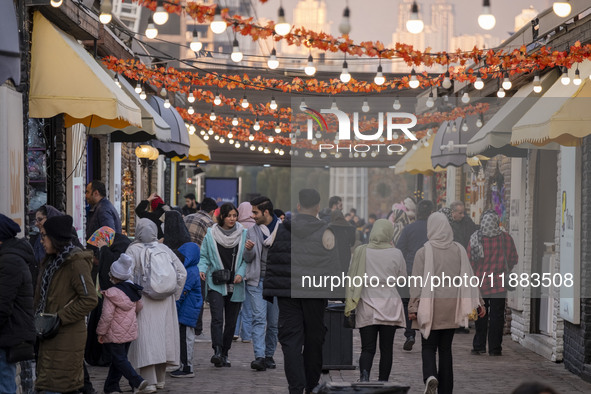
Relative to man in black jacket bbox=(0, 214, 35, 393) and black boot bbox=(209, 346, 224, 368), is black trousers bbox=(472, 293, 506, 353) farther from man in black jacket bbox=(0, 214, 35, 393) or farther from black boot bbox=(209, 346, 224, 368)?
man in black jacket bbox=(0, 214, 35, 393)

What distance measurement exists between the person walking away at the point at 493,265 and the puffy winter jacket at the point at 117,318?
5.54m

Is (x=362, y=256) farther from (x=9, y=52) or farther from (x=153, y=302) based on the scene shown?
(x=9, y=52)

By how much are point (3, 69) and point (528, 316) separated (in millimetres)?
9822

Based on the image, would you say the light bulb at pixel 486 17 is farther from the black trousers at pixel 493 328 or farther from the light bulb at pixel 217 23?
the black trousers at pixel 493 328

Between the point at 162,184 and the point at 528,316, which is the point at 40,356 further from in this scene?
the point at 162,184

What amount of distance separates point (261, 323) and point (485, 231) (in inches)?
137

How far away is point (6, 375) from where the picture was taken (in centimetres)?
692

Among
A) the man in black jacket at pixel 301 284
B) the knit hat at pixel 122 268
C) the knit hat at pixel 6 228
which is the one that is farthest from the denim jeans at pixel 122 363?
the knit hat at pixel 6 228

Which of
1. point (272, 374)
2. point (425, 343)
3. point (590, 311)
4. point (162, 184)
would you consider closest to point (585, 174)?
point (590, 311)

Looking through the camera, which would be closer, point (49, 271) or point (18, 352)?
point (18, 352)

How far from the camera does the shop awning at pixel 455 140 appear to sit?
1614cm

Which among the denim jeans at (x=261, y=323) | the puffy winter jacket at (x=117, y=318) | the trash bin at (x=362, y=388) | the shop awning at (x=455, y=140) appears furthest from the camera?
the shop awning at (x=455, y=140)

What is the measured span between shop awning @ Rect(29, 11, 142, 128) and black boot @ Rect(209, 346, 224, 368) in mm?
2911

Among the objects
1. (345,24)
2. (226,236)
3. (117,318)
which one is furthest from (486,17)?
(226,236)
